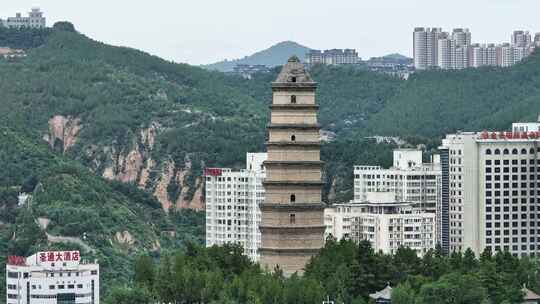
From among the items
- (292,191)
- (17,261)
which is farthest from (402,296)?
(17,261)

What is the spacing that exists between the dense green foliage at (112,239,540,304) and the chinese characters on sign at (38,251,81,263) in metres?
37.2

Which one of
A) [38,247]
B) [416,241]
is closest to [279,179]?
[416,241]

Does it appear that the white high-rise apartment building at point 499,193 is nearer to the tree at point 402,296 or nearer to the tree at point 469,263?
the tree at point 469,263

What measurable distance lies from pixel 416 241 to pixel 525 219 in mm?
7304

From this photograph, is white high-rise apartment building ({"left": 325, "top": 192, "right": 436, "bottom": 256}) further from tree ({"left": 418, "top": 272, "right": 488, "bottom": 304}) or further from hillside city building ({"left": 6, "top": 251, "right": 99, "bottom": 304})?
tree ({"left": 418, "top": 272, "right": 488, "bottom": 304})

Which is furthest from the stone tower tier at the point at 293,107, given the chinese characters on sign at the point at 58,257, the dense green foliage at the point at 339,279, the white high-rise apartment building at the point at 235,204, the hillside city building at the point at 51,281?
the white high-rise apartment building at the point at 235,204

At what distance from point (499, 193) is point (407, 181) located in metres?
12.2

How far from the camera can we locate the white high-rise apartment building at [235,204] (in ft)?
621

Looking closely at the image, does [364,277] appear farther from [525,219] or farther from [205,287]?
[525,219]

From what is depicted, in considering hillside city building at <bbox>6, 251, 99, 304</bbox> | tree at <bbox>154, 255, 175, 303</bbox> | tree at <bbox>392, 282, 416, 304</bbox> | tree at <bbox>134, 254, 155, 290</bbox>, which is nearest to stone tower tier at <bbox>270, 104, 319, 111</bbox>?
tree at <bbox>134, 254, 155, 290</bbox>

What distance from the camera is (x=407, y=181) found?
180750 millimetres

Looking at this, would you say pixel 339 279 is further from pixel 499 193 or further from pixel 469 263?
pixel 499 193

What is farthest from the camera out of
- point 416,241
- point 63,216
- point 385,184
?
point 63,216

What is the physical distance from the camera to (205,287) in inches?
4914
